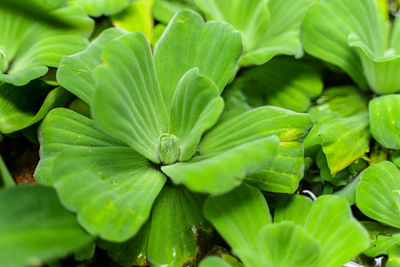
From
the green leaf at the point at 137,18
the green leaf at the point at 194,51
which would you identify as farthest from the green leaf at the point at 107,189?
the green leaf at the point at 137,18

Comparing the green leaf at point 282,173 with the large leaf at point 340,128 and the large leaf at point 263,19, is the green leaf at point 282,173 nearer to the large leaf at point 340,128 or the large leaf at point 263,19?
the large leaf at point 340,128

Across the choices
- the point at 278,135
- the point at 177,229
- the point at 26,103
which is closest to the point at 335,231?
the point at 278,135

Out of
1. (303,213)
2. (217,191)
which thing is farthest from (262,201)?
(217,191)

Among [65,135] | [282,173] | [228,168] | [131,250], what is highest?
[228,168]

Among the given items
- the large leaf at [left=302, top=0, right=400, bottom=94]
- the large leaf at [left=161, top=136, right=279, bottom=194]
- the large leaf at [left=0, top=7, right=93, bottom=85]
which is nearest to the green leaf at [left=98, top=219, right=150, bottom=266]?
the large leaf at [left=161, top=136, right=279, bottom=194]

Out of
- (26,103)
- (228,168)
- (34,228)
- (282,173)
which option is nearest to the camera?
(34,228)

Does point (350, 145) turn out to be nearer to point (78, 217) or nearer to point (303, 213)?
point (303, 213)

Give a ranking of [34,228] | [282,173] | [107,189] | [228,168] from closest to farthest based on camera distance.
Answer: [34,228]
[228,168]
[107,189]
[282,173]

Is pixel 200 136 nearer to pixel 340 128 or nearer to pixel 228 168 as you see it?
pixel 228 168
